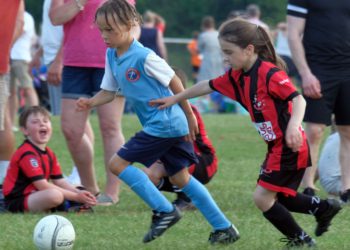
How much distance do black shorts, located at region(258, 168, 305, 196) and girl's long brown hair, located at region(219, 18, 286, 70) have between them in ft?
1.99

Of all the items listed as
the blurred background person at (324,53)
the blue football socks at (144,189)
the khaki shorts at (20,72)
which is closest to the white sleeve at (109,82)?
the blue football socks at (144,189)

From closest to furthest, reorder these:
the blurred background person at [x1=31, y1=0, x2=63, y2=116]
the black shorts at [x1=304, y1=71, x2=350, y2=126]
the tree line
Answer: the black shorts at [x1=304, y1=71, x2=350, y2=126] → the blurred background person at [x1=31, y1=0, x2=63, y2=116] → the tree line

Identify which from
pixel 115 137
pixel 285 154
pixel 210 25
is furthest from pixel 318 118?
pixel 210 25

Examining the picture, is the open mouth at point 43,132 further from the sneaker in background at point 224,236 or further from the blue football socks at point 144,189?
the sneaker in background at point 224,236

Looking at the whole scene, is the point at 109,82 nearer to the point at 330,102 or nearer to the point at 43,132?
the point at 43,132

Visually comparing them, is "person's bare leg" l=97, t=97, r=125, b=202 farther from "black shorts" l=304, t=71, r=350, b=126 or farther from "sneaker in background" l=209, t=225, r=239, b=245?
"sneaker in background" l=209, t=225, r=239, b=245

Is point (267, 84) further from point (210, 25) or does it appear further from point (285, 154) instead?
point (210, 25)

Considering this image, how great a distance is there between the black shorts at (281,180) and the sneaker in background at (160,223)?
602mm

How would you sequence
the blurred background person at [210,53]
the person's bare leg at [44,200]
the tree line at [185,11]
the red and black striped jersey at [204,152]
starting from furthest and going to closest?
the tree line at [185,11] → the blurred background person at [210,53] → the red and black striped jersey at [204,152] → the person's bare leg at [44,200]

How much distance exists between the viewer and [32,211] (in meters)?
7.09

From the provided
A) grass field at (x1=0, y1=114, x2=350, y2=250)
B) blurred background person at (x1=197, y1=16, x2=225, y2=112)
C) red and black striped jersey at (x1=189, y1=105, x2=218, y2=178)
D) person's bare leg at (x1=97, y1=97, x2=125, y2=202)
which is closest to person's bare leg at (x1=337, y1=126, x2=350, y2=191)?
grass field at (x1=0, y1=114, x2=350, y2=250)

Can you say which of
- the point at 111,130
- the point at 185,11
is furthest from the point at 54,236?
the point at 185,11

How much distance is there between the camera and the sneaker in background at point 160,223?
5637 mm

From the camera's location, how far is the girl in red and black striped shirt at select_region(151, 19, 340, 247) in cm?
532
